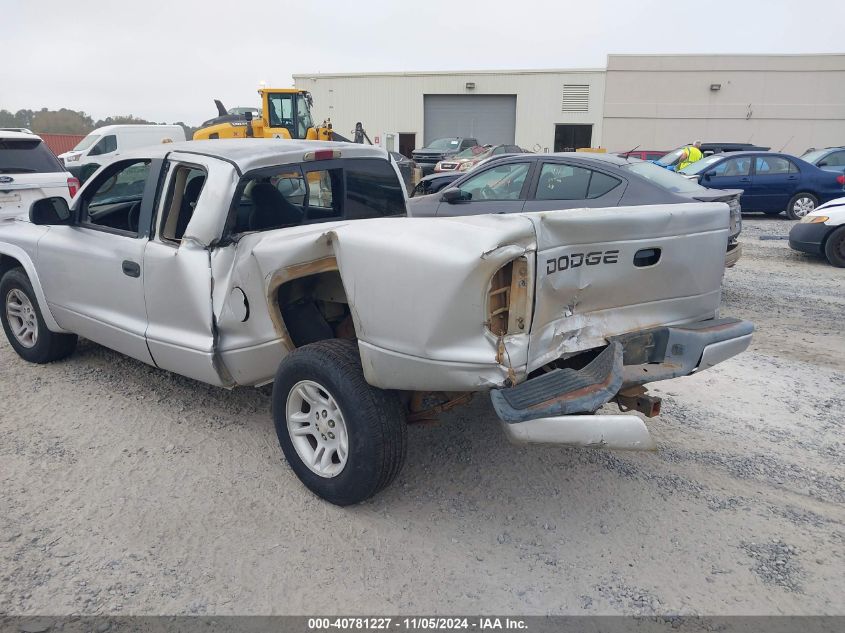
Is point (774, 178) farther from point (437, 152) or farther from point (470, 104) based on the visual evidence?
point (470, 104)

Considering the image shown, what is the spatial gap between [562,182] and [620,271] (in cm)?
420

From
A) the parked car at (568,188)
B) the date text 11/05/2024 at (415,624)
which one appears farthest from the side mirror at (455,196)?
the date text 11/05/2024 at (415,624)

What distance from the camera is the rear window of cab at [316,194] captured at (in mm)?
4066

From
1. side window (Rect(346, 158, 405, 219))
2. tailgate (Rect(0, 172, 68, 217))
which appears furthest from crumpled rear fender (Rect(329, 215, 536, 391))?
tailgate (Rect(0, 172, 68, 217))

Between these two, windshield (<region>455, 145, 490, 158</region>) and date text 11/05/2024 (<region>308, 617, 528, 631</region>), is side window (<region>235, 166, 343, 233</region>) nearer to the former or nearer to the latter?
date text 11/05/2024 (<region>308, 617, 528, 631</region>)

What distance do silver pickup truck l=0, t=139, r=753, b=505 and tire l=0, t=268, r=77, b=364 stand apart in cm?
40

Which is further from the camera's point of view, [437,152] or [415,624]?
[437,152]

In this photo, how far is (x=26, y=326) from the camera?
17.7ft

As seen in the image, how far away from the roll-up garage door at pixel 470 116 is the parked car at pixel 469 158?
15462 mm

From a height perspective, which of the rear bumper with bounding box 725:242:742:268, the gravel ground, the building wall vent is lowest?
the gravel ground

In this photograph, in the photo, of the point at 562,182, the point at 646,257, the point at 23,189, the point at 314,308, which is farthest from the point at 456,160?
the point at 646,257

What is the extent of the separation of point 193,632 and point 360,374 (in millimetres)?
1315

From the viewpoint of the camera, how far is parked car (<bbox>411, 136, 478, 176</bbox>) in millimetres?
24766

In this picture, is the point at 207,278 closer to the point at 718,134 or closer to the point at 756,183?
the point at 756,183
